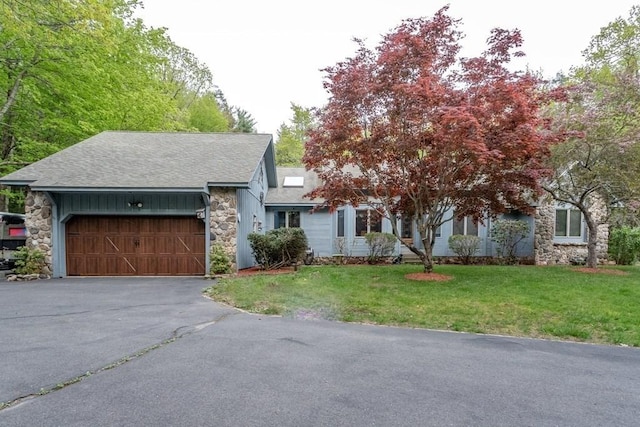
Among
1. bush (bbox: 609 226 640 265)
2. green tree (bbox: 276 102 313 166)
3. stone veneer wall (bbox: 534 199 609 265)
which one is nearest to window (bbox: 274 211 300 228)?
stone veneer wall (bbox: 534 199 609 265)

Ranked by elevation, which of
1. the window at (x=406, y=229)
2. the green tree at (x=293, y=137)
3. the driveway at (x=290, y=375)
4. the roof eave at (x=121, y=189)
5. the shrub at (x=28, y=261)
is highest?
the green tree at (x=293, y=137)

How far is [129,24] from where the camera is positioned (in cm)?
1783

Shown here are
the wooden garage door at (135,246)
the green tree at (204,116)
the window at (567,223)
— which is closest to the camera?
the wooden garage door at (135,246)

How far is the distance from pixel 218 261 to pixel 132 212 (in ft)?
10.2

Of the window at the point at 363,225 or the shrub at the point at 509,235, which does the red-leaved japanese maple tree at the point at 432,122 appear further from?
the window at the point at 363,225

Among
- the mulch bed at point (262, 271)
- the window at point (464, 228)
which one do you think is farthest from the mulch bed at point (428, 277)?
the window at point (464, 228)

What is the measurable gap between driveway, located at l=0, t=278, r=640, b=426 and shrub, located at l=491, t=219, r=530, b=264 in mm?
10403

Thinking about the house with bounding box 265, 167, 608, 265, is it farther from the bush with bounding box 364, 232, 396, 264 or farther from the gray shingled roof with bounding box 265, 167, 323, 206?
the bush with bounding box 364, 232, 396, 264

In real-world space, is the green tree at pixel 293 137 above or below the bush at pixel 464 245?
above

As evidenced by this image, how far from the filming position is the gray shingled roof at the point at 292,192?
15172 mm

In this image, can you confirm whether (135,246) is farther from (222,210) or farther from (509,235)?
(509,235)

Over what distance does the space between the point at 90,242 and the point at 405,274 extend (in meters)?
9.80

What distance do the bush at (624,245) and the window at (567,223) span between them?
54.1 inches

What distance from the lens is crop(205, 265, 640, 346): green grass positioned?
5777 millimetres
